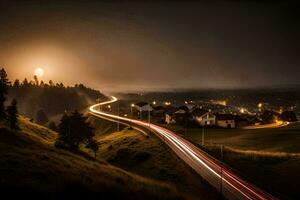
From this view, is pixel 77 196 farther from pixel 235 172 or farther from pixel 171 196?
pixel 235 172

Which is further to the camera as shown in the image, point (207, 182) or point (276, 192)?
point (207, 182)

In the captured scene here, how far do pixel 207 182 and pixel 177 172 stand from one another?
26.3ft

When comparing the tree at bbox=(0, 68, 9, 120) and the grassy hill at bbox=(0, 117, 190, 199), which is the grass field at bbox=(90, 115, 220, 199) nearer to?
the grassy hill at bbox=(0, 117, 190, 199)

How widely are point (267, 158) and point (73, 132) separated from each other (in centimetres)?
3730

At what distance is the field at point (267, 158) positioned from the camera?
134ft

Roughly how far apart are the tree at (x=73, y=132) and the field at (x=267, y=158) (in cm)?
2566

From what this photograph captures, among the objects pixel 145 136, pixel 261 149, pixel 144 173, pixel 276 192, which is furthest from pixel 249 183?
pixel 145 136

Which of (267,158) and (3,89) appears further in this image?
(3,89)

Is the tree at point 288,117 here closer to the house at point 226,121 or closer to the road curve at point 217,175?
the house at point 226,121

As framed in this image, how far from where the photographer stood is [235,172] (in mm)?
45406

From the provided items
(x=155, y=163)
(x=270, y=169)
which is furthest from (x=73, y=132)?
(x=270, y=169)

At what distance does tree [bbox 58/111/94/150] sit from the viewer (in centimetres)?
6297

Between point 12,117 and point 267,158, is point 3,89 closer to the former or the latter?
point 12,117

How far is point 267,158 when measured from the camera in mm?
55000
